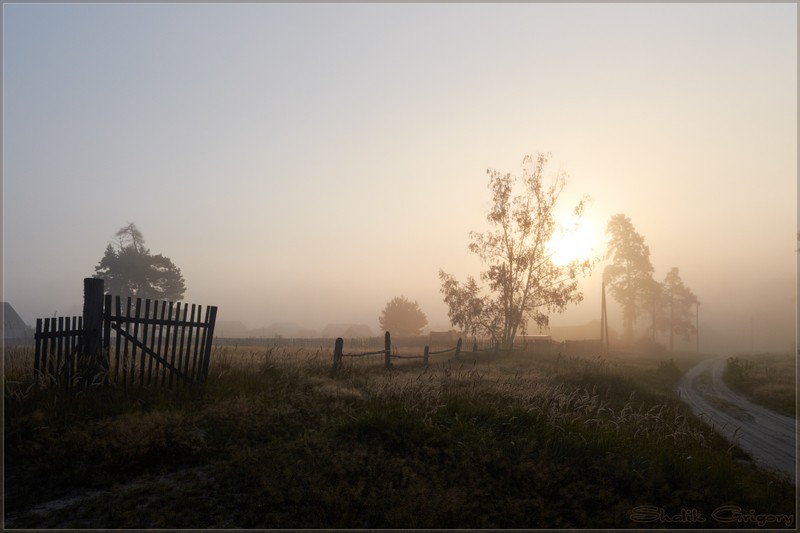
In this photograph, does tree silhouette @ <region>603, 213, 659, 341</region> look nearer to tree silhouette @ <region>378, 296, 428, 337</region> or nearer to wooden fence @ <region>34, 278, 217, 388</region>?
tree silhouette @ <region>378, 296, 428, 337</region>

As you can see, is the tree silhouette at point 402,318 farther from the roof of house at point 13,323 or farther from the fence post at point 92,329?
the fence post at point 92,329

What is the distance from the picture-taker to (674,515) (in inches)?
277

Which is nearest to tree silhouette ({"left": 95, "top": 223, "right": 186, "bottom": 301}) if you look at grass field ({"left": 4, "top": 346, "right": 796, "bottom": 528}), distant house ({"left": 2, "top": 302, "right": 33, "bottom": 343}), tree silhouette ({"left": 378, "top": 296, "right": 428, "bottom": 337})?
distant house ({"left": 2, "top": 302, "right": 33, "bottom": 343})

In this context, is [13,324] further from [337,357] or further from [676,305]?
[676,305]

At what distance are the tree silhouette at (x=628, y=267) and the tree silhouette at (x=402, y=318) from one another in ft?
96.4

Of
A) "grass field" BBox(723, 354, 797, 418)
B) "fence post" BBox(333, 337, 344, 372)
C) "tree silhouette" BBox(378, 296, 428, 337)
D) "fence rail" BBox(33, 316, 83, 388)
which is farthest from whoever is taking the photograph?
"tree silhouette" BBox(378, 296, 428, 337)

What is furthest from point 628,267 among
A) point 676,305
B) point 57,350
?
point 57,350

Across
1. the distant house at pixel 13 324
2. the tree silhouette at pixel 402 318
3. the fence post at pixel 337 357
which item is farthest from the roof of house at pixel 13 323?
the fence post at pixel 337 357

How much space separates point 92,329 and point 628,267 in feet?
205

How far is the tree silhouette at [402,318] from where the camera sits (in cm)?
8075

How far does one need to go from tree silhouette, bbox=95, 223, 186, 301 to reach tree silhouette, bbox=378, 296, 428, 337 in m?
32.1

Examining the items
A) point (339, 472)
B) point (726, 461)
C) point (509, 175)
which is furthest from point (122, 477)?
point (509, 175)

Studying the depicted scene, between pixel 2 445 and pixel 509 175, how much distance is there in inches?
1349

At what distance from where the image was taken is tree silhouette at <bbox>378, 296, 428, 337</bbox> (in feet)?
265
